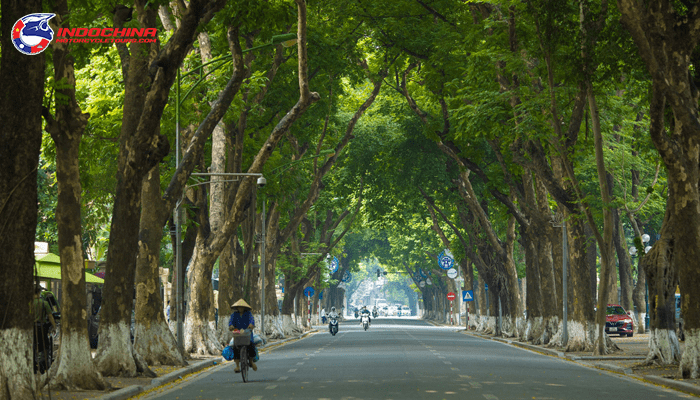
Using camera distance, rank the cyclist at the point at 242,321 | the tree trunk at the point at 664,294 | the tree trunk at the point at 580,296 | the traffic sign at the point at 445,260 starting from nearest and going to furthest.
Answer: the cyclist at the point at 242,321
the tree trunk at the point at 664,294
the tree trunk at the point at 580,296
the traffic sign at the point at 445,260

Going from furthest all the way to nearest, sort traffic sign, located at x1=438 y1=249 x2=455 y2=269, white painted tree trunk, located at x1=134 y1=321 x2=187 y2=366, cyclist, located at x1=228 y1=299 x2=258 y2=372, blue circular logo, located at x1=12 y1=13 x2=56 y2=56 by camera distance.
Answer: traffic sign, located at x1=438 y1=249 x2=455 y2=269, white painted tree trunk, located at x1=134 y1=321 x2=187 y2=366, cyclist, located at x1=228 y1=299 x2=258 y2=372, blue circular logo, located at x1=12 y1=13 x2=56 y2=56

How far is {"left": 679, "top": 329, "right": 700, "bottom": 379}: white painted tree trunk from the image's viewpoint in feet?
53.6

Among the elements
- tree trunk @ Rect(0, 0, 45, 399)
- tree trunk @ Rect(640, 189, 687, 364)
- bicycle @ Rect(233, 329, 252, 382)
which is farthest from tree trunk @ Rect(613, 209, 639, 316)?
tree trunk @ Rect(0, 0, 45, 399)

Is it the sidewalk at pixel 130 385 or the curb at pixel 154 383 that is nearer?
the sidewalk at pixel 130 385

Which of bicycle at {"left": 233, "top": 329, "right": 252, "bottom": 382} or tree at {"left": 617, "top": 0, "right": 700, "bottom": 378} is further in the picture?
bicycle at {"left": 233, "top": 329, "right": 252, "bottom": 382}

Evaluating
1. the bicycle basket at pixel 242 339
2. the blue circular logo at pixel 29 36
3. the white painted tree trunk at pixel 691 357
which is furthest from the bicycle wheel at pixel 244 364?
the white painted tree trunk at pixel 691 357

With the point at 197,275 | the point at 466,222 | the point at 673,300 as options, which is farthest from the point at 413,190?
the point at 673,300

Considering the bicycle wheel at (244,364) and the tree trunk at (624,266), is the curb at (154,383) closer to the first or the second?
the bicycle wheel at (244,364)

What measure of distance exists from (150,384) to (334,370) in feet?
15.2

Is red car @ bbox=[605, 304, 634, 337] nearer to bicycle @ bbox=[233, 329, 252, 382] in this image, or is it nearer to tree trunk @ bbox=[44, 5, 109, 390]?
bicycle @ bbox=[233, 329, 252, 382]

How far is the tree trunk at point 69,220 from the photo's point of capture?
15.5m

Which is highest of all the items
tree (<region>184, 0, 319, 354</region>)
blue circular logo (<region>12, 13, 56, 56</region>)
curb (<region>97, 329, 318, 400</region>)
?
blue circular logo (<region>12, 13, 56, 56</region>)

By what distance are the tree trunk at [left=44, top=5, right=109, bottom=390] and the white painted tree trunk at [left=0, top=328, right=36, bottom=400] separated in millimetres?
3781

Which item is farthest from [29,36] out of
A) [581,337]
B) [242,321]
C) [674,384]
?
[581,337]
